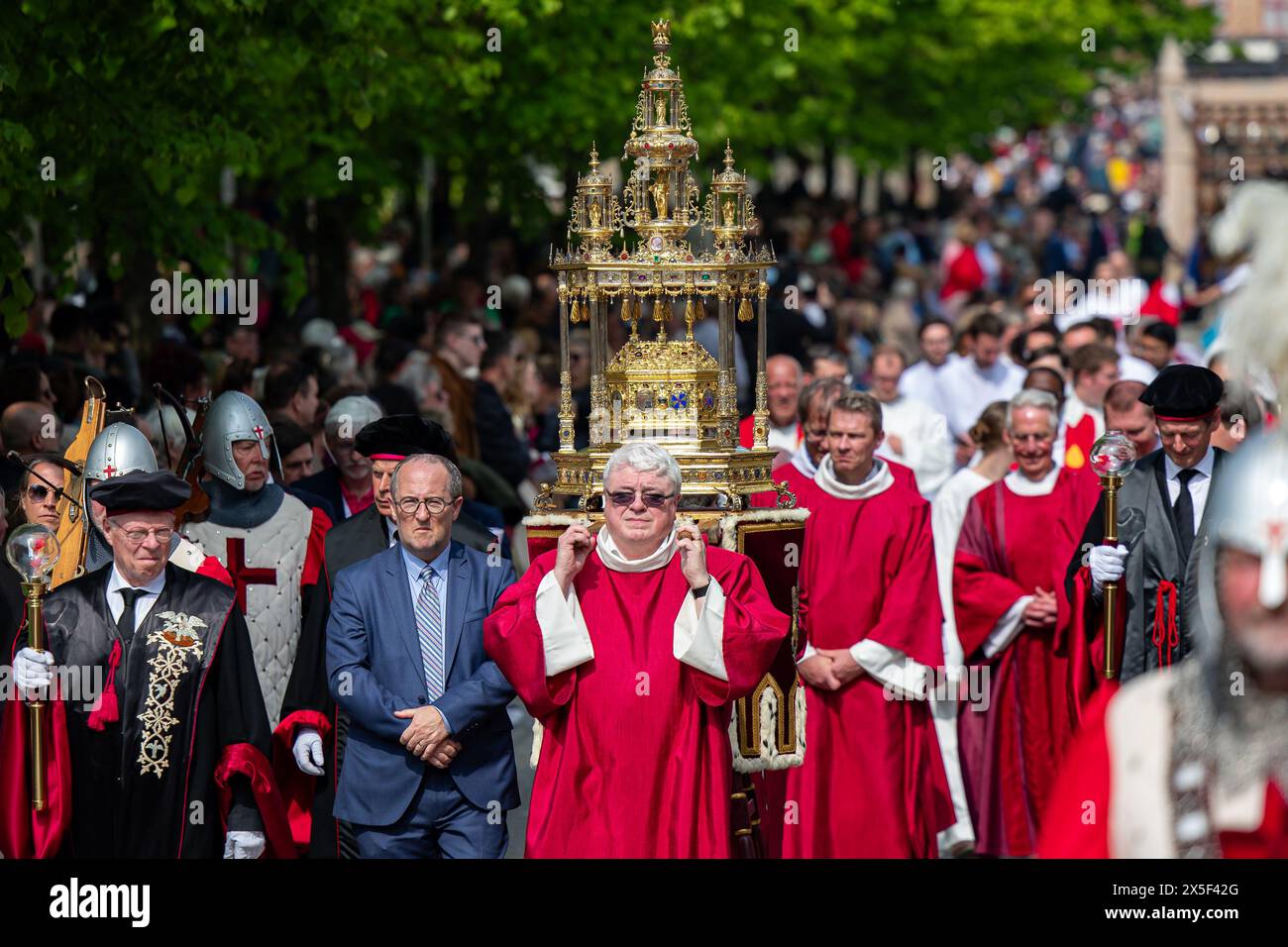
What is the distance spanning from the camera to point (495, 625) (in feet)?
26.5

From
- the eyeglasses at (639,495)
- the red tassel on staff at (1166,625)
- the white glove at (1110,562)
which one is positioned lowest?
the red tassel on staff at (1166,625)

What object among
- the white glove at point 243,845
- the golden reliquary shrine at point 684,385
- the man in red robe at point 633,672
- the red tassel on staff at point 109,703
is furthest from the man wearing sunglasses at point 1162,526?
the red tassel on staff at point 109,703

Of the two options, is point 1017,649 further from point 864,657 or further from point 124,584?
point 124,584

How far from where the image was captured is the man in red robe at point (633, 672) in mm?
8000

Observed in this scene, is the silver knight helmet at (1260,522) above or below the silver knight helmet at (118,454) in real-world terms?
below

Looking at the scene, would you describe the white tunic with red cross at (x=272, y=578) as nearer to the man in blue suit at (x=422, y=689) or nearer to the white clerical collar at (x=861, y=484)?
the man in blue suit at (x=422, y=689)

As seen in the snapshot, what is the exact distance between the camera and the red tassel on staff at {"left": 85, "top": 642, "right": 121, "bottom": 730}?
800cm

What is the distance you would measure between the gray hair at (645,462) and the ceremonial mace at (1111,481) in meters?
1.94

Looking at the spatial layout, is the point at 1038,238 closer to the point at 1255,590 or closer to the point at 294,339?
the point at 294,339

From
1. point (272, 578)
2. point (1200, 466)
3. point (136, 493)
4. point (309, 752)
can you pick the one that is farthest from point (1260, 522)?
point (272, 578)

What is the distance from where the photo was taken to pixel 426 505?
8.28m

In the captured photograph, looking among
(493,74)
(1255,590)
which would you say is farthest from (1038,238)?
(1255,590)
